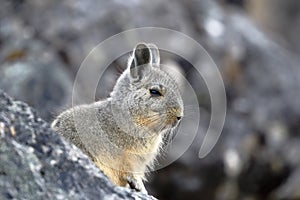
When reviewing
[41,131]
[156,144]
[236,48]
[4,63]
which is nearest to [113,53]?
[4,63]

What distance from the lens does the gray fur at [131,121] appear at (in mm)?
9219

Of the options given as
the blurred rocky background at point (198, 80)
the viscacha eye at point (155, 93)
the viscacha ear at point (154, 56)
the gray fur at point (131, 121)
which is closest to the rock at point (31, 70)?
the blurred rocky background at point (198, 80)

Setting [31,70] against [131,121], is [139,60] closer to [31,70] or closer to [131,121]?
[131,121]

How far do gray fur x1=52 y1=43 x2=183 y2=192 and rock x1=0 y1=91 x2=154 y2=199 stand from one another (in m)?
2.61

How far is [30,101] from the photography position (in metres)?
17.5

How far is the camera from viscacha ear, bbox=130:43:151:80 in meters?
9.52

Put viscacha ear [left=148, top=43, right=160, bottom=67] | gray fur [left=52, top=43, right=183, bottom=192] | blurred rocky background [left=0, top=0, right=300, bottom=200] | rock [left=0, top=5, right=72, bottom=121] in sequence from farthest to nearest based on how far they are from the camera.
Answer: blurred rocky background [left=0, top=0, right=300, bottom=200]
rock [left=0, top=5, right=72, bottom=121]
viscacha ear [left=148, top=43, right=160, bottom=67]
gray fur [left=52, top=43, right=183, bottom=192]

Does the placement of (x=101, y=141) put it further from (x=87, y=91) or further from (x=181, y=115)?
(x=87, y=91)

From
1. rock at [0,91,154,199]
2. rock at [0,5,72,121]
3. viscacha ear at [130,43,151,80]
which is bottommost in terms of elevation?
rock at [0,91,154,199]

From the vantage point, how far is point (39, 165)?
238 inches

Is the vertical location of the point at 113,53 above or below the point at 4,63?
above

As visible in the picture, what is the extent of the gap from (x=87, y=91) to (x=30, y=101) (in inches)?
74.4

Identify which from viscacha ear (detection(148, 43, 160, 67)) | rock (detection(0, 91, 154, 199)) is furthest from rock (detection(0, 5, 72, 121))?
rock (detection(0, 91, 154, 199))

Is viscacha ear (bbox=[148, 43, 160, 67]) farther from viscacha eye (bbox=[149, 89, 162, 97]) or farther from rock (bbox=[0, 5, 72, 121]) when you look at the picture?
rock (bbox=[0, 5, 72, 121])
